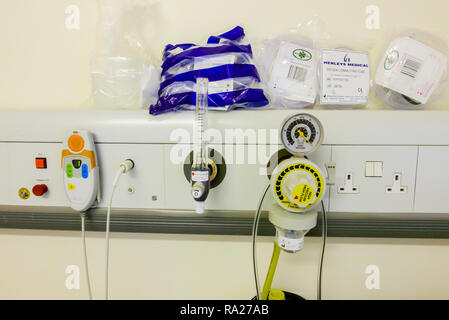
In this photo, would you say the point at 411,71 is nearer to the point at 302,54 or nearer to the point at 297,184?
the point at 302,54

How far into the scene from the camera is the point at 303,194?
480 millimetres

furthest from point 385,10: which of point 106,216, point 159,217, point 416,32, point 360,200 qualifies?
point 106,216

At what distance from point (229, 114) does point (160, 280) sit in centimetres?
49

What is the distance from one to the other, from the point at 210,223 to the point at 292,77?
39cm

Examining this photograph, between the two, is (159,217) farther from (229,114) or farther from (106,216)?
(229,114)

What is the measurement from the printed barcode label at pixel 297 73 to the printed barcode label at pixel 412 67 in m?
0.22

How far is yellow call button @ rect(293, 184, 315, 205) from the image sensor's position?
48 cm

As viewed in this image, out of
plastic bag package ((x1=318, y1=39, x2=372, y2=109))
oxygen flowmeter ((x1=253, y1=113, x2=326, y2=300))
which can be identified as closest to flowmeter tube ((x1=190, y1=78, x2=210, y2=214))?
oxygen flowmeter ((x1=253, y1=113, x2=326, y2=300))

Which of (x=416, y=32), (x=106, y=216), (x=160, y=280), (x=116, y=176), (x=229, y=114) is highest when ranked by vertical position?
(x=416, y=32)

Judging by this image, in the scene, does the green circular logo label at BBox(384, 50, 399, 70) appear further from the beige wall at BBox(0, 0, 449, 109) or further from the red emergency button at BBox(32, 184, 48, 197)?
the red emergency button at BBox(32, 184, 48, 197)

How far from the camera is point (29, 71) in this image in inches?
29.5

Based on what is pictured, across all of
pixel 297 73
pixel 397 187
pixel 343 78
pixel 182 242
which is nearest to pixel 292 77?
pixel 297 73

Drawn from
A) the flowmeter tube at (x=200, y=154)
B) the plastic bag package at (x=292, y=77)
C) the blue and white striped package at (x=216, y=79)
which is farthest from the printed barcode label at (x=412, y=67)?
the flowmeter tube at (x=200, y=154)

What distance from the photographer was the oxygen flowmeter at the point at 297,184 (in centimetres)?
48
